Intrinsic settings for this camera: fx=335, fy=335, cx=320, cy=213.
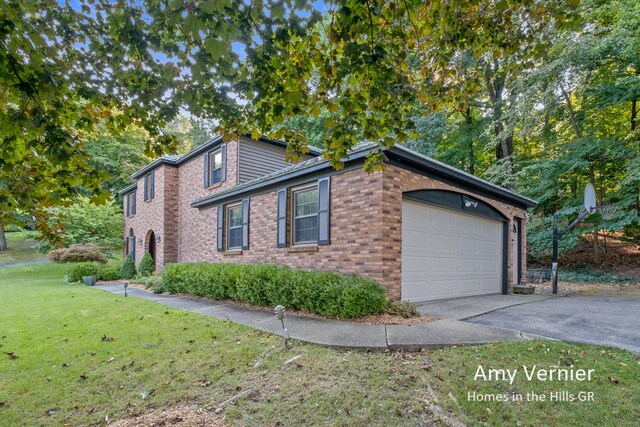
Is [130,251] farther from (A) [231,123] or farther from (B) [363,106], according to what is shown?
(B) [363,106]

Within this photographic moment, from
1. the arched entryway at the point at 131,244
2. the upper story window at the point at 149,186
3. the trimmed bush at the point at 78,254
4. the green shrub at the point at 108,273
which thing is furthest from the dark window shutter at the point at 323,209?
the trimmed bush at the point at 78,254

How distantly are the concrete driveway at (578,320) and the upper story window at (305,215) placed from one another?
4074mm

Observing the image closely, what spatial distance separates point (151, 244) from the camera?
58.0ft

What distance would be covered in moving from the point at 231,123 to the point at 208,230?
938 centimetres

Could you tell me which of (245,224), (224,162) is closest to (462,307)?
(245,224)

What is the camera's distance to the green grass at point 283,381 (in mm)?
3018

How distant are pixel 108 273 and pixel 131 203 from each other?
17.2 ft

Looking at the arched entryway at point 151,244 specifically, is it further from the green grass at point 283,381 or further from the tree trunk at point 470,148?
the tree trunk at point 470,148

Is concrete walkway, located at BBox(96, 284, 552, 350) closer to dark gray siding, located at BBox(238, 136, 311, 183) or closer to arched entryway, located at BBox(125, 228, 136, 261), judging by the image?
dark gray siding, located at BBox(238, 136, 311, 183)

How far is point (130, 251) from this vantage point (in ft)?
62.5

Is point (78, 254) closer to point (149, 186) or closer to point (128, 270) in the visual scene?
point (128, 270)

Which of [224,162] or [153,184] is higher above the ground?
[224,162]

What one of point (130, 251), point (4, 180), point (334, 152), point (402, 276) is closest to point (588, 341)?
point (402, 276)

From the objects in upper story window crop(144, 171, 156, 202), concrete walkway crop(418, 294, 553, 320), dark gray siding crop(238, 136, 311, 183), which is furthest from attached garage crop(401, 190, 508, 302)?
upper story window crop(144, 171, 156, 202)
